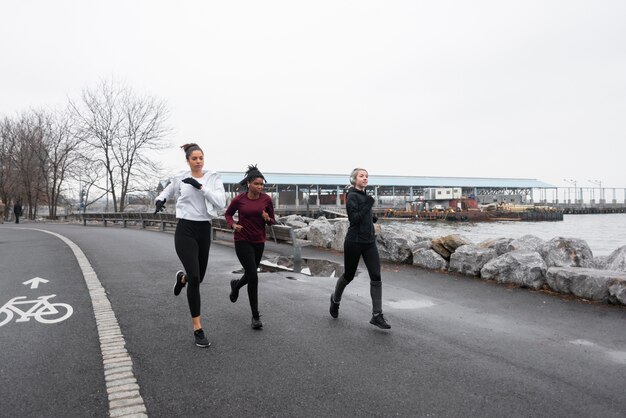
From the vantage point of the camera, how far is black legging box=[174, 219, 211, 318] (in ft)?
14.0

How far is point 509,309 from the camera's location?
19.8ft

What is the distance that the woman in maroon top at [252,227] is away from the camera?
4.84 m

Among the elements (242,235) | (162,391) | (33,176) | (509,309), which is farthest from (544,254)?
(33,176)

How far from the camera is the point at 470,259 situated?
8.48m

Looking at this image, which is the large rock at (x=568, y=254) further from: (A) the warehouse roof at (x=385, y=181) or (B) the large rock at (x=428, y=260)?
(A) the warehouse roof at (x=385, y=181)

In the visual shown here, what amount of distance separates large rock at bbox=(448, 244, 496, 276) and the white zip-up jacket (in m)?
5.65

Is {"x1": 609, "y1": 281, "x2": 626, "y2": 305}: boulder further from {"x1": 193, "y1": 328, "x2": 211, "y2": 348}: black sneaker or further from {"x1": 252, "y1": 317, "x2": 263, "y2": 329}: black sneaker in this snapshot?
{"x1": 193, "y1": 328, "x2": 211, "y2": 348}: black sneaker

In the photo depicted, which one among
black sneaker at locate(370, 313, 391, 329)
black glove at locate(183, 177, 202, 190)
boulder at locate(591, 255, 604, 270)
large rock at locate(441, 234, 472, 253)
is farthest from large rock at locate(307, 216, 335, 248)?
black glove at locate(183, 177, 202, 190)

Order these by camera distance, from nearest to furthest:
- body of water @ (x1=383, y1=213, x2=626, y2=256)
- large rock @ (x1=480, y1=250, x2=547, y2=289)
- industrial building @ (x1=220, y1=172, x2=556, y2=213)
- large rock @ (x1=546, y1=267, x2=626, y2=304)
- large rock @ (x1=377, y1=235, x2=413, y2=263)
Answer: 1. large rock @ (x1=546, y1=267, x2=626, y2=304)
2. large rock @ (x1=480, y1=250, x2=547, y2=289)
3. large rock @ (x1=377, y1=235, x2=413, y2=263)
4. body of water @ (x1=383, y1=213, x2=626, y2=256)
5. industrial building @ (x1=220, y1=172, x2=556, y2=213)

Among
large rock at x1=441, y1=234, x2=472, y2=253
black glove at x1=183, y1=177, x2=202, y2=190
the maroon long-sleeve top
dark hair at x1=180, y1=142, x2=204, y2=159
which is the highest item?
A: dark hair at x1=180, y1=142, x2=204, y2=159

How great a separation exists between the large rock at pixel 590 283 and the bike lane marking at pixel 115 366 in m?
6.08

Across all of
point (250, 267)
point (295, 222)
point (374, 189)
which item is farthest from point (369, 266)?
point (374, 189)

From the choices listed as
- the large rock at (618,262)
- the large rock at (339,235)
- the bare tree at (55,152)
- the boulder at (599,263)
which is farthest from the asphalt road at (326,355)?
the bare tree at (55,152)

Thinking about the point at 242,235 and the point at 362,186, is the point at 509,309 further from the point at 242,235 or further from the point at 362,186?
the point at 242,235
